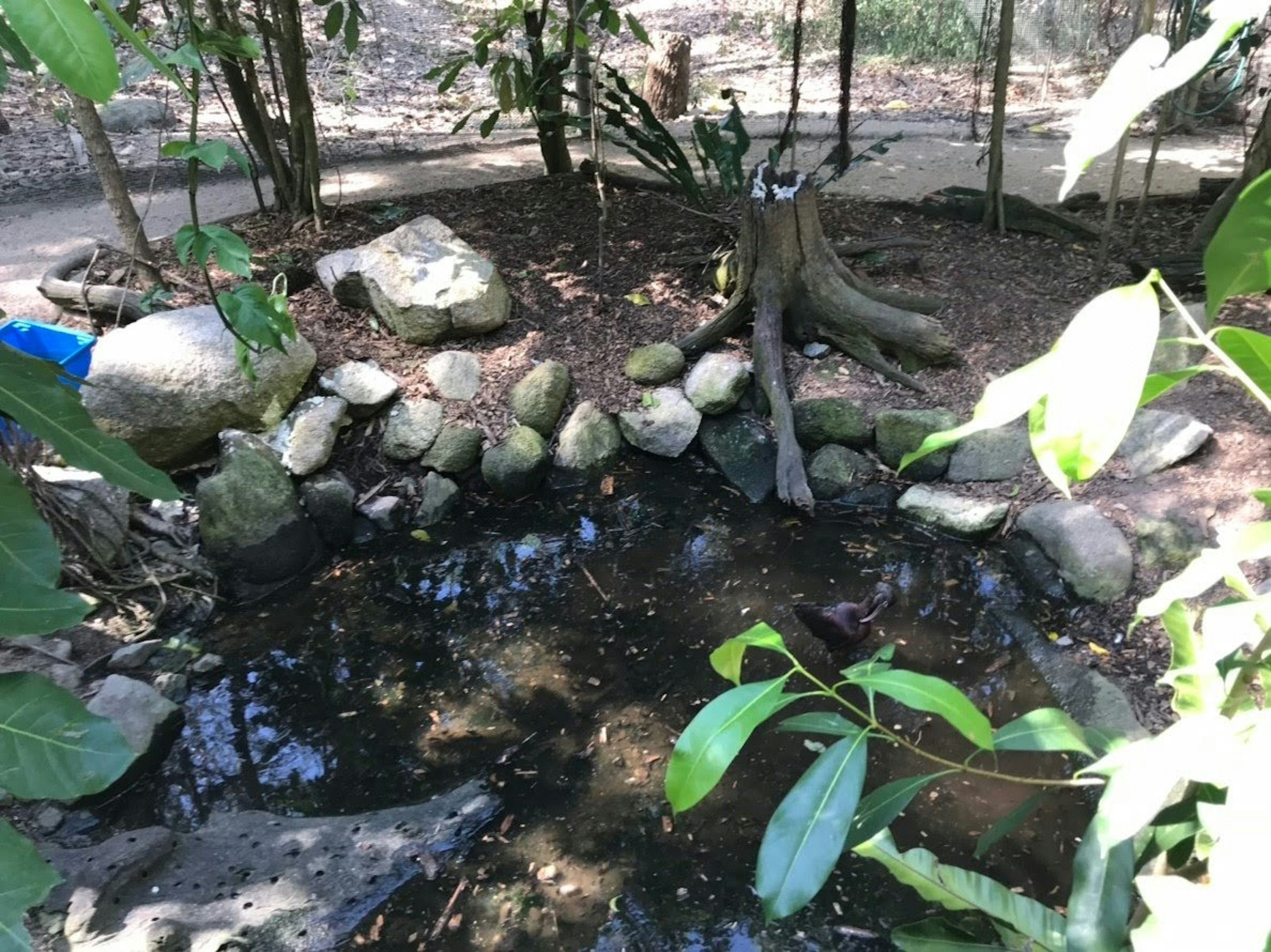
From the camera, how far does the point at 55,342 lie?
11.3 ft

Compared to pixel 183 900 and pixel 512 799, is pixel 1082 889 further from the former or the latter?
pixel 183 900

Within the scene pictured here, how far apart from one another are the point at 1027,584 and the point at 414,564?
2.28 m

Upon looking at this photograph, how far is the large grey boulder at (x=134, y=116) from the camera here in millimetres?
7547

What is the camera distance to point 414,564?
350 centimetres

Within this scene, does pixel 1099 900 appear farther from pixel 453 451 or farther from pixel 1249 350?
pixel 453 451

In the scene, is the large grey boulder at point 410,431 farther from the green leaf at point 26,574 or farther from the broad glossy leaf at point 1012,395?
the broad glossy leaf at point 1012,395

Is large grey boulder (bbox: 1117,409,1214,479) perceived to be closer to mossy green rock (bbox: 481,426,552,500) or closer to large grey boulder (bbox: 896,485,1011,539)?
large grey boulder (bbox: 896,485,1011,539)

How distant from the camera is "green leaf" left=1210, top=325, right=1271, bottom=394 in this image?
2.22 ft

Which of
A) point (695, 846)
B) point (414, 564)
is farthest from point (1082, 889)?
point (414, 564)

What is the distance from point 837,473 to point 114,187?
3338mm

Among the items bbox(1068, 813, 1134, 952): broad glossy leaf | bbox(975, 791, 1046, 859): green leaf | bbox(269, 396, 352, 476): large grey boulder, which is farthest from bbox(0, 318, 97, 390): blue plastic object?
bbox(1068, 813, 1134, 952): broad glossy leaf

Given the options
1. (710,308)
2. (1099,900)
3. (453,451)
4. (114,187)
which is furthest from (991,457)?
(114,187)

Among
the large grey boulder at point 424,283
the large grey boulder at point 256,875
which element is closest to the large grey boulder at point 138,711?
the large grey boulder at point 256,875

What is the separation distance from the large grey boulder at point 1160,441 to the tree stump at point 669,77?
229 inches
